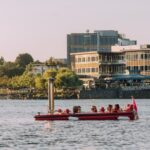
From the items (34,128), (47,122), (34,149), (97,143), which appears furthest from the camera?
(47,122)

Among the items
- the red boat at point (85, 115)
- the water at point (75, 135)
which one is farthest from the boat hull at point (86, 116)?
the water at point (75, 135)

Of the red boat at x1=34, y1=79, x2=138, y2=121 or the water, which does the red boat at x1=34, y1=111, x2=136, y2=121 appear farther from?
the water

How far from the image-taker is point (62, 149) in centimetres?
6881

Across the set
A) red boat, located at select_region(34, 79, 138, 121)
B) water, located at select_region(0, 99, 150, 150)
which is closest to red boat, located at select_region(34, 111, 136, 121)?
red boat, located at select_region(34, 79, 138, 121)

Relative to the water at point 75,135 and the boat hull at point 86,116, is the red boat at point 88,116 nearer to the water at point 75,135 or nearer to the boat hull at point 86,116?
the boat hull at point 86,116

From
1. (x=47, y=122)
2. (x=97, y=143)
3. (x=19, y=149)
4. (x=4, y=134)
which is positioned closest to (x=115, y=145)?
(x=97, y=143)

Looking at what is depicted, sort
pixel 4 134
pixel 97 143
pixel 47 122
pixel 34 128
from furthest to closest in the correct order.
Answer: pixel 47 122
pixel 34 128
pixel 4 134
pixel 97 143

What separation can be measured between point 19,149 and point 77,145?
4.91 metres

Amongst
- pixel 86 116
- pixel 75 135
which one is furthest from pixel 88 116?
pixel 75 135

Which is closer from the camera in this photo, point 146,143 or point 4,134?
point 146,143

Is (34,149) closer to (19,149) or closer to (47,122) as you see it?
(19,149)

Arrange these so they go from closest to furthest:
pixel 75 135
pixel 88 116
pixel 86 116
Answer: pixel 75 135, pixel 88 116, pixel 86 116

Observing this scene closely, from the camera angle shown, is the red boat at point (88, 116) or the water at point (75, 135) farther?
the red boat at point (88, 116)

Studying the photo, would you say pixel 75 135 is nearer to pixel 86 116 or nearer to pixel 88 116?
pixel 88 116
